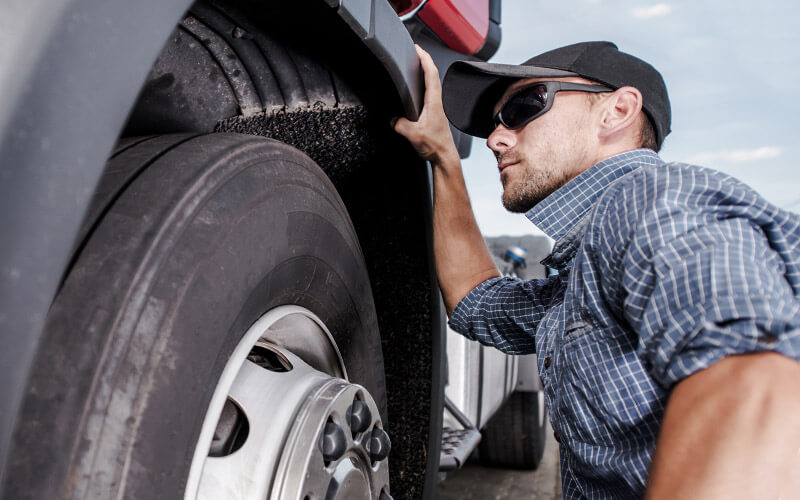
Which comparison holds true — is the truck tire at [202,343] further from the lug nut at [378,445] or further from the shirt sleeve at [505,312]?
the shirt sleeve at [505,312]

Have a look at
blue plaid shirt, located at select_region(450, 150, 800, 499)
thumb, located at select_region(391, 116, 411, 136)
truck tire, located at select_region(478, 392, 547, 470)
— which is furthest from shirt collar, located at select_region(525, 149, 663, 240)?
truck tire, located at select_region(478, 392, 547, 470)

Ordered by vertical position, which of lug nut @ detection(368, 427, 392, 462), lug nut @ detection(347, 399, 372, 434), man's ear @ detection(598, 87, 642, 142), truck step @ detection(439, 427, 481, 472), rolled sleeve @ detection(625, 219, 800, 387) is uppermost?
man's ear @ detection(598, 87, 642, 142)

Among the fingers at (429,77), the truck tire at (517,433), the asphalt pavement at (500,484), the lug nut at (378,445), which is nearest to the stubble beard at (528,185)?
the fingers at (429,77)

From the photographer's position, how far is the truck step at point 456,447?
1499 mm

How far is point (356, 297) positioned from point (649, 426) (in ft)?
1.54

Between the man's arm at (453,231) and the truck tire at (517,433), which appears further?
the truck tire at (517,433)

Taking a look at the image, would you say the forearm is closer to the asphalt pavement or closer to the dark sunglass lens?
the dark sunglass lens

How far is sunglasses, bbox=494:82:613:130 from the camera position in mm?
1363

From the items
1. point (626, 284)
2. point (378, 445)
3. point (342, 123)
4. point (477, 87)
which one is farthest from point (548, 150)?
point (378, 445)

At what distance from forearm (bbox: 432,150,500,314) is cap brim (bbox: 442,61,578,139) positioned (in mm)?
138

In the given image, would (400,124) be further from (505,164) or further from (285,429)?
(285,429)

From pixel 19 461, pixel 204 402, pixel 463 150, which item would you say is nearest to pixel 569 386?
pixel 204 402

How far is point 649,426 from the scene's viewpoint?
926 millimetres

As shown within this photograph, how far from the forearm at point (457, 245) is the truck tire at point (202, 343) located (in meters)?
0.57
